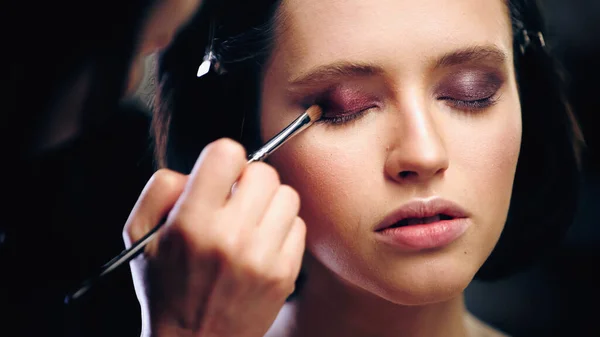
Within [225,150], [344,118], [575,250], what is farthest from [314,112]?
[575,250]

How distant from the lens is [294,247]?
1.84 ft

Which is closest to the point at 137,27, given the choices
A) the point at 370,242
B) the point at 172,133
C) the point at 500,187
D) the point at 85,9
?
the point at 85,9

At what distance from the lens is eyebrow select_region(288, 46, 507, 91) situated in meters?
0.61

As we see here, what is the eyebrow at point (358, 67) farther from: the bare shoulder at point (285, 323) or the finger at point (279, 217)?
the bare shoulder at point (285, 323)

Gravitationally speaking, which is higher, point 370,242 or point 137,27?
point 137,27

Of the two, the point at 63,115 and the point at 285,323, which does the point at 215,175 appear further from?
the point at 285,323

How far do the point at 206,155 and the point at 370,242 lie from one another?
0.20 metres

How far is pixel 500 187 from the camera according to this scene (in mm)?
669

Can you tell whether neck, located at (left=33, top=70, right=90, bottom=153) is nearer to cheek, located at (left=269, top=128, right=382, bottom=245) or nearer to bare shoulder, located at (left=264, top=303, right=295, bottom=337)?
cheek, located at (left=269, top=128, right=382, bottom=245)

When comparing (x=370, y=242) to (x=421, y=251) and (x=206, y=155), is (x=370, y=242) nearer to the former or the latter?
(x=421, y=251)

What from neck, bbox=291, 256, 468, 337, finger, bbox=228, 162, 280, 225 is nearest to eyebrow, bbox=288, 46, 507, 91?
finger, bbox=228, 162, 280, 225

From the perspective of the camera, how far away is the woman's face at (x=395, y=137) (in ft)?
2.00

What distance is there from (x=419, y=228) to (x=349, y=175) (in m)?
0.09

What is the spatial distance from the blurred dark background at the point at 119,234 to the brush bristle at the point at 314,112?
22cm
